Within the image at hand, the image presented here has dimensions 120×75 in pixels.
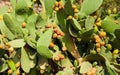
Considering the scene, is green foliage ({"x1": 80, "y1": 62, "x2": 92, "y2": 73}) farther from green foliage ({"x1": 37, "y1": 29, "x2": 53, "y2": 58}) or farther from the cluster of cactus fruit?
green foliage ({"x1": 37, "y1": 29, "x2": 53, "y2": 58})

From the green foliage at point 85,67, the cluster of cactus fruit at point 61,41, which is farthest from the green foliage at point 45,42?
the green foliage at point 85,67

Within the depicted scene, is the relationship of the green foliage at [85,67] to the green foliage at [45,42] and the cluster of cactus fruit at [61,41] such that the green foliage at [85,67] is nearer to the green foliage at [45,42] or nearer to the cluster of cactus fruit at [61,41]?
the cluster of cactus fruit at [61,41]

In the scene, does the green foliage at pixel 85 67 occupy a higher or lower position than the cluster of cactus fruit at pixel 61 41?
lower

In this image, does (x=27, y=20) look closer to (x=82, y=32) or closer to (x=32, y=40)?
(x=32, y=40)

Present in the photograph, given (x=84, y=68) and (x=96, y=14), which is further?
(x=96, y=14)

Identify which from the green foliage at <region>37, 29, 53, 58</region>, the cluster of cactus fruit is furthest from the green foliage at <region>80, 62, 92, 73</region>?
the green foliage at <region>37, 29, 53, 58</region>

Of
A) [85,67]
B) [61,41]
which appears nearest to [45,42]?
[61,41]

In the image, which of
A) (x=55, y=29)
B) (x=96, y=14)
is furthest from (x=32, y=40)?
(x=96, y=14)

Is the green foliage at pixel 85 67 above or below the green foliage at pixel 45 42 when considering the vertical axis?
below
